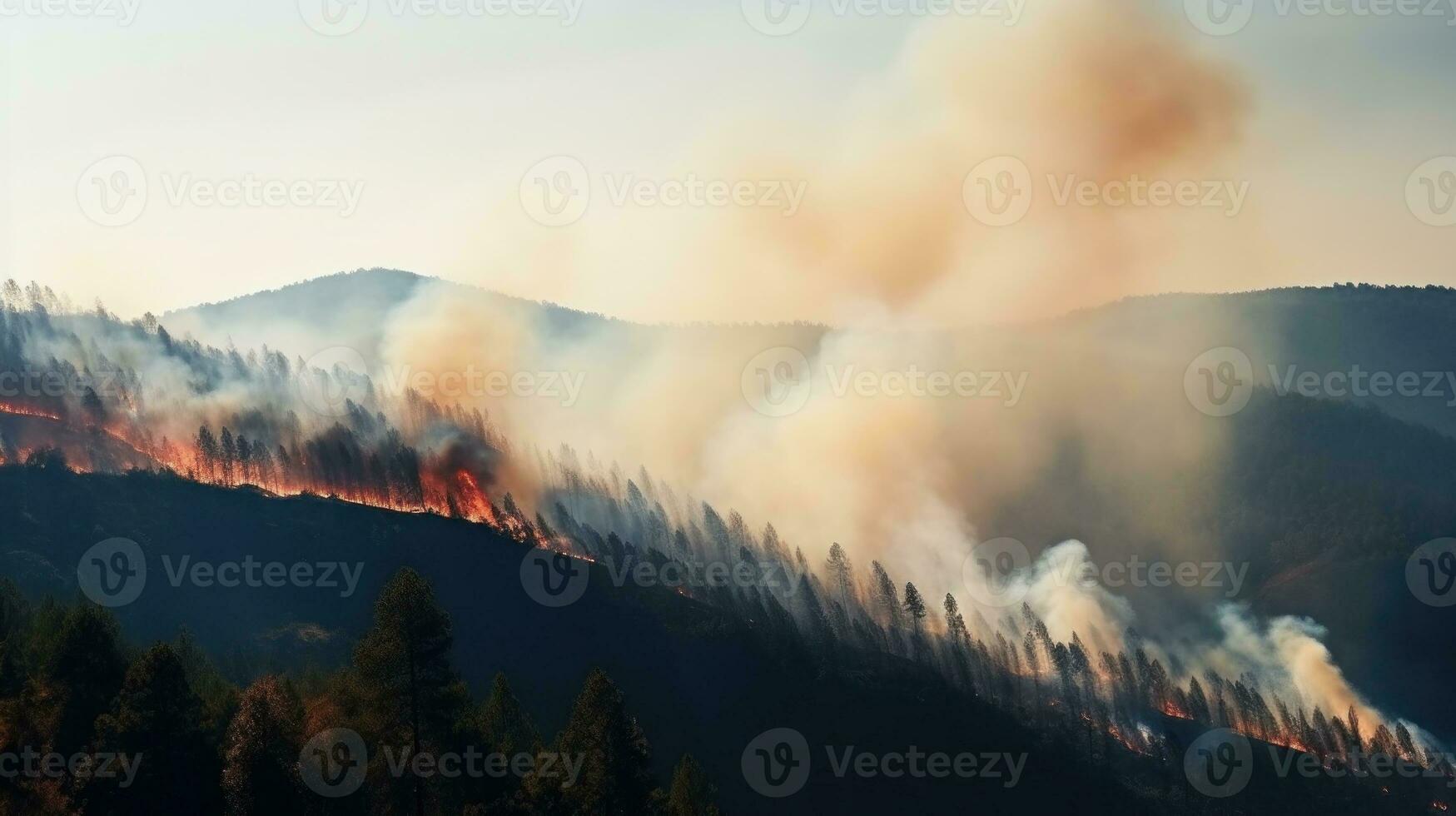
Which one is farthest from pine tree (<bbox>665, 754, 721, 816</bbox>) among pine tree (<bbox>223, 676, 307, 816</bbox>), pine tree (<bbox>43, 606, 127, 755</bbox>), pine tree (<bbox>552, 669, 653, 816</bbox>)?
pine tree (<bbox>43, 606, 127, 755</bbox>)

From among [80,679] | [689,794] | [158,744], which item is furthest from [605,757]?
[80,679]

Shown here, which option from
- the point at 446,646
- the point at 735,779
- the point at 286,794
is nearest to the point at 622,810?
the point at 446,646

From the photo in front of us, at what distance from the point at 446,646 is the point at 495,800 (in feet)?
43.0

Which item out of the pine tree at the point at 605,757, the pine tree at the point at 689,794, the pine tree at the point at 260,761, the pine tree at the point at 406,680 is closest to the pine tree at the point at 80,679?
the pine tree at the point at 260,761

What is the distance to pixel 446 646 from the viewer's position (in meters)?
93.6

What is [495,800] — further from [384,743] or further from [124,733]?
[124,733]

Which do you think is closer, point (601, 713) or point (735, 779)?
point (601, 713)

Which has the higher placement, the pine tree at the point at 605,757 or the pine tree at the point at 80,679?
the pine tree at the point at 80,679

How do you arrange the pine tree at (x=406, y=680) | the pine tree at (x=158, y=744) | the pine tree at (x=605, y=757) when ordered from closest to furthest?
the pine tree at (x=158, y=744)
the pine tree at (x=406, y=680)
the pine tree at (x=605, y=757)

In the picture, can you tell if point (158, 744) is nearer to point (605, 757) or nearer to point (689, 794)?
point (605, 757)

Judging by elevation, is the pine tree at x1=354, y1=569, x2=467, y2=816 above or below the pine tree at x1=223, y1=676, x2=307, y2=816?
above

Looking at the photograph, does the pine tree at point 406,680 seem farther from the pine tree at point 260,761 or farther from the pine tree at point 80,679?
the pine tree at point 80,679

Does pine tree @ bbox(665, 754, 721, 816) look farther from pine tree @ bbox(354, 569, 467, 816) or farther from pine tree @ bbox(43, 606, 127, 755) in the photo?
pine tree @ bbox(43, 606, 127, 755)

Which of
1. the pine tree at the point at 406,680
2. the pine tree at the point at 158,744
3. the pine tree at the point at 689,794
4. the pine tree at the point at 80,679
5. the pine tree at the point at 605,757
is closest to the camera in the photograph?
the pine tree at the point at 158,744
